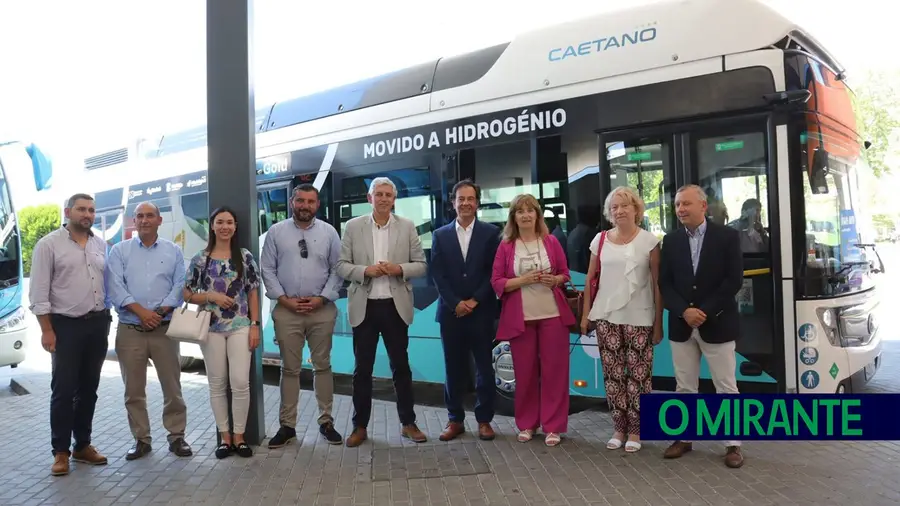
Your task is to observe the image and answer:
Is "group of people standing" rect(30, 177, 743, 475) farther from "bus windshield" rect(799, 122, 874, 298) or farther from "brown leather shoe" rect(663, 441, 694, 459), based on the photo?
"bus windshield" rect(799, 122, 874, 298)

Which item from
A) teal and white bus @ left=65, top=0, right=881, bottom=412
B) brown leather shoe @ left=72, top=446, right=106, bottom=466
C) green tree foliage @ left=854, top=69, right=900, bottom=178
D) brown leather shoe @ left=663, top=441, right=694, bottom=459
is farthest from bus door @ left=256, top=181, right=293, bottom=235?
green tree foliage @ left=854, top=69, right=900, bottom=178

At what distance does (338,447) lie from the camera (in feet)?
16.4

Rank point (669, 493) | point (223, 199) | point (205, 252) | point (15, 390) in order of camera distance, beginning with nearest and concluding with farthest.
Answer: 1. point (669, 493)
2. point (205, 252)
3. point (223, 199)
4. point (15, 390)

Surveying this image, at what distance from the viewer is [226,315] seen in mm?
4711

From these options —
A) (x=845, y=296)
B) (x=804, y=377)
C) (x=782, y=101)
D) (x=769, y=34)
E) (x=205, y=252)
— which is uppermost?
(x=769, y=34)

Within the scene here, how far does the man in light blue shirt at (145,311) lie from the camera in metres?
4.81

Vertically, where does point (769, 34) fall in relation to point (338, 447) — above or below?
above

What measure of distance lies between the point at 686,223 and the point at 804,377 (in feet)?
4.41

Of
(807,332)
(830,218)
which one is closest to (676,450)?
(807,332)

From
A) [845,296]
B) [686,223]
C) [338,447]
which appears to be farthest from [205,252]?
[845,296]

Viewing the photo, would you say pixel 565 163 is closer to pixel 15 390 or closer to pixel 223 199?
pixel 223 199

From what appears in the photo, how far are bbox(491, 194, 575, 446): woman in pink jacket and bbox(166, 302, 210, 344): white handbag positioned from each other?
2.11 metres

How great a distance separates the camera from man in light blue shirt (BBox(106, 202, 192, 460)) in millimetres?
4809

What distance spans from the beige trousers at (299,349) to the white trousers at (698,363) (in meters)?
2.56
